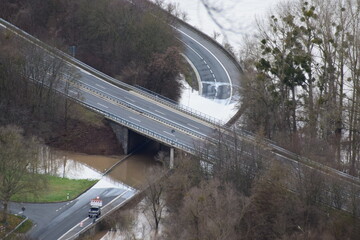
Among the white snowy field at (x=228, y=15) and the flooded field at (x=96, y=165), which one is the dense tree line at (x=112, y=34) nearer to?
the flooded field at (x=96, y=165)

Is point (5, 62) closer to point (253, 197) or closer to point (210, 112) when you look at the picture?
point (210, 112)

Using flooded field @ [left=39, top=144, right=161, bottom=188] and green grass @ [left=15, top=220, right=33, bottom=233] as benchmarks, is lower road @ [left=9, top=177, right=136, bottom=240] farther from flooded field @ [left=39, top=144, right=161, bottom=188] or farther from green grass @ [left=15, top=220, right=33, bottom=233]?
flooded field @ [left=39, top=144, right=161, bottom=188]

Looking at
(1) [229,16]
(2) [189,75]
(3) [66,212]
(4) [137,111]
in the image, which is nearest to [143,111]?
(4) [137,111]

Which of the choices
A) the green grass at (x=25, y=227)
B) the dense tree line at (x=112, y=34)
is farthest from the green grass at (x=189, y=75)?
the green grass at (x=25, y=227)

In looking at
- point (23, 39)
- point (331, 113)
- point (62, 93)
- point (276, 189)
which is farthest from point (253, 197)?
point (23, 39)

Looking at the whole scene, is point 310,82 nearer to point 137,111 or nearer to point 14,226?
point 137,111
